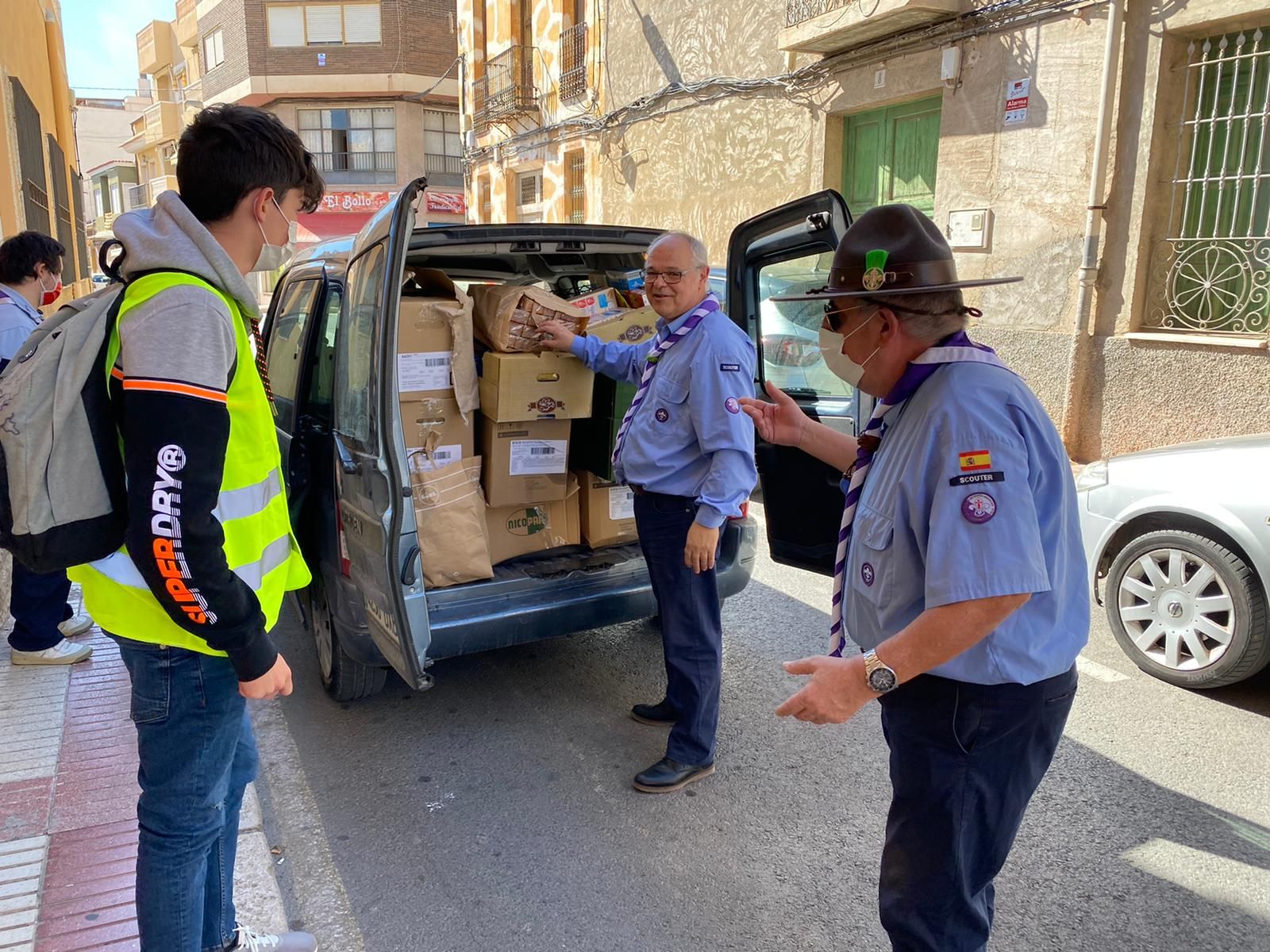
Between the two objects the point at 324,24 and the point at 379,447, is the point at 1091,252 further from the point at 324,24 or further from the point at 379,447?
the point at 324,24

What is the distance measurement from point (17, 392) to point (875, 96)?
10602 mm

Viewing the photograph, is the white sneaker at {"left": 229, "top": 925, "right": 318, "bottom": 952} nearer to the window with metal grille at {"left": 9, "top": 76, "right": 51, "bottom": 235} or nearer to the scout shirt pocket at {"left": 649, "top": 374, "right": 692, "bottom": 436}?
the scout shirt pocket at {"left": 649, "top": 374, "right": 692, "bottom": 436}

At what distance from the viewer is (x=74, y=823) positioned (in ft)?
9.84

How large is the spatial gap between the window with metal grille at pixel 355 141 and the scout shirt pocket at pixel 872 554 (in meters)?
36.1

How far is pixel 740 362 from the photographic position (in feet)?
10.5

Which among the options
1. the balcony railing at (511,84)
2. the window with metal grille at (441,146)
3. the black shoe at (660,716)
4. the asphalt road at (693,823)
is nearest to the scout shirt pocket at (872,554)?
the asphalt road at (693,823)

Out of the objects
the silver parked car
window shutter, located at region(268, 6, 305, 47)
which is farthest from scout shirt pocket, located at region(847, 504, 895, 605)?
window shutter, located at region(268, 6, 305, 47)

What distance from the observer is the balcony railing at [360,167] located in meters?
35.0

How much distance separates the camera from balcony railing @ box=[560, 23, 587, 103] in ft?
57.5

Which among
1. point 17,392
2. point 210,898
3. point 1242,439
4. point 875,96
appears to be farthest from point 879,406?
point 875,96

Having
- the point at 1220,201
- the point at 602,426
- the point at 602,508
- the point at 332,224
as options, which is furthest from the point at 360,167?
the point at 602,508

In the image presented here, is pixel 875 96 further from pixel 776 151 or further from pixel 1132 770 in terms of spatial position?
pixel 1132 770

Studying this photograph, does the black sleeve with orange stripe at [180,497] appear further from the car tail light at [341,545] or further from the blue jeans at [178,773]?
the car tail light at [341,545]

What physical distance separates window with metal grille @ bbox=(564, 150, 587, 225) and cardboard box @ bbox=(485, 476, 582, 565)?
14799mm
